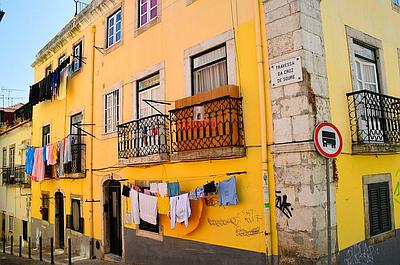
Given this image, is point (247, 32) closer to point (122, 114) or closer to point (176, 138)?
point (176, 138)

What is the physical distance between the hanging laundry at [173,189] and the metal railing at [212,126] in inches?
33.9

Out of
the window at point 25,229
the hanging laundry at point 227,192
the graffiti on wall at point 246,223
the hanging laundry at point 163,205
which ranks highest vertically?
the hanging laundry at point 227,192

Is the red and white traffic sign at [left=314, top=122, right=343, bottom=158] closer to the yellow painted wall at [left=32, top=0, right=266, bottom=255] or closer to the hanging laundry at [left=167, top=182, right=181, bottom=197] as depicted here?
the yellow painted wall at [left=32, top=0, right=266, bottom=255]

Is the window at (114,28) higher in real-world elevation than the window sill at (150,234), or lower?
higher

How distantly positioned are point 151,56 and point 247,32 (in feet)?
11.2

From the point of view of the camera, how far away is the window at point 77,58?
13.1 meters

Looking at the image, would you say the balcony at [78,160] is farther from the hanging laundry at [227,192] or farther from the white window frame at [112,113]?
the hanging laundry at [227,192]

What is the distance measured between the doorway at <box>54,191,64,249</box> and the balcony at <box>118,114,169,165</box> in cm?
610

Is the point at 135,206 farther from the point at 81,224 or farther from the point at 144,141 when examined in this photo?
the point at 81,224

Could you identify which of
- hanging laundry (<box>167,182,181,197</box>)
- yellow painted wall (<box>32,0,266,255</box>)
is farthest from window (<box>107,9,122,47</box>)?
hanging laundry (<box>167,182,181,197</box>)

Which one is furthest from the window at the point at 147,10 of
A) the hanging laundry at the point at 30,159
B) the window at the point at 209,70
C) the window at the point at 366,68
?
the hanging laundry at the point at 30,159

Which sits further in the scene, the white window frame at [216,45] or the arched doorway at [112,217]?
the arched doorway at [112,217]

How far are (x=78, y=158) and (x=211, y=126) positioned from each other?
722cm

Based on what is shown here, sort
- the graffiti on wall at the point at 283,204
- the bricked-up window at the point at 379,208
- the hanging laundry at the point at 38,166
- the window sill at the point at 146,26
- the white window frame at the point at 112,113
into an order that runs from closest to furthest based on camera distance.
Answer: the graffiti on wall at the point at 283,204, the bricked-up window at the point at 379,208, the window sill at the point at 146,26, the white window frame at the point at 112,113, the hanging laundry at the point at 38,166
